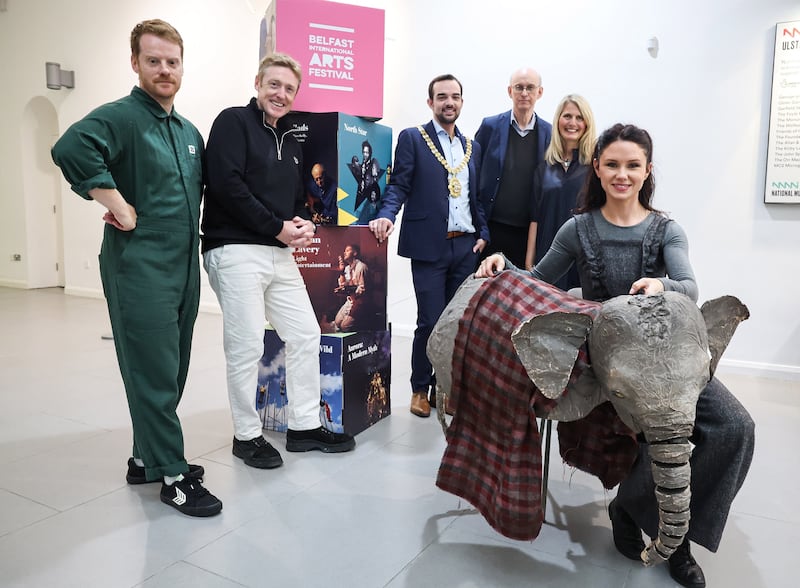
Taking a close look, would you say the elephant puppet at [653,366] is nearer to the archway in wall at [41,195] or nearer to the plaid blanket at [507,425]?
the plaid blanket at [507,425]

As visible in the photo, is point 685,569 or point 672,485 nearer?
point 672,485

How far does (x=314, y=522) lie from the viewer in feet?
7.34

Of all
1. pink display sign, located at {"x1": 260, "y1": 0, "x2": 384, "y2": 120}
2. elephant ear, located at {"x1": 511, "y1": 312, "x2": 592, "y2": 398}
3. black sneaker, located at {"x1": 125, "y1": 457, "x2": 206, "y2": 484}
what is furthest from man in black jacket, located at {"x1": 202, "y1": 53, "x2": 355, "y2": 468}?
elephant ear, located at {"x1": 511, "y1": 312, "x2": 592, "y2": 398}

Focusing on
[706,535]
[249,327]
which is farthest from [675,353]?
[249,327]

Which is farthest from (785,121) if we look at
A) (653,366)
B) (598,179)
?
(653,366)

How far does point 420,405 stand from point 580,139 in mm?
1624

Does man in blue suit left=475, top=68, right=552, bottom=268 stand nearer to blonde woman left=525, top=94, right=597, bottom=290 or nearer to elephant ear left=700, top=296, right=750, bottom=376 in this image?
blonde woman left=525, top=94, right=597, bottom=290

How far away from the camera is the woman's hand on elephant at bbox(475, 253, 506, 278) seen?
6.95 feet

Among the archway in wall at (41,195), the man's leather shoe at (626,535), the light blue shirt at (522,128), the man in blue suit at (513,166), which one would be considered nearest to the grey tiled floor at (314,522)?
the man's leather shoe at (626,535)

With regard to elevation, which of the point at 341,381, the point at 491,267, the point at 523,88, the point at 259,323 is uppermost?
the point at 523,88

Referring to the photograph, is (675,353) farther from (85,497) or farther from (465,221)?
(85,497)

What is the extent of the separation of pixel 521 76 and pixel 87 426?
2.87 m

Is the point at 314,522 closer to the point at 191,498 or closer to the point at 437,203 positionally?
the point at 191,498

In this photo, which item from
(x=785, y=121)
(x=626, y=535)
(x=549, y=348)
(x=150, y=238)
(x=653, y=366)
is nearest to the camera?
(x=653, y=366)
